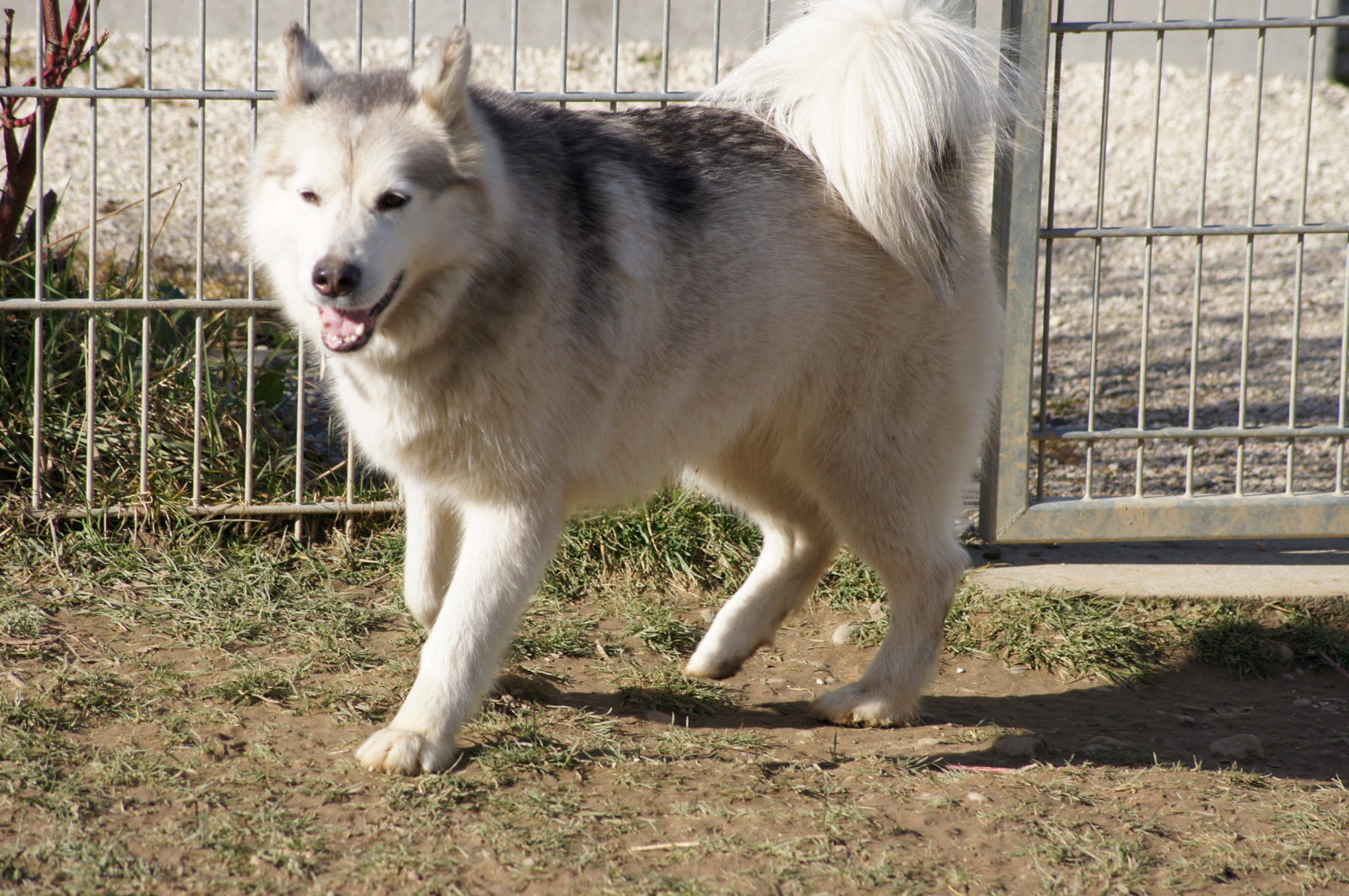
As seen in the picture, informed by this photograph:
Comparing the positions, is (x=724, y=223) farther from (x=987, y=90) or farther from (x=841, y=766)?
(x=841, y=766)

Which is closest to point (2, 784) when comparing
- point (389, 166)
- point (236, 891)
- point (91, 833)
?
point (91, 833)

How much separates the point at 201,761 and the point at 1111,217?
8064mm

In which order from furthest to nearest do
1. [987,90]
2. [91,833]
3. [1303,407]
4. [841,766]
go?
[1303,407]
[987,90]
[841,766]
[91,833]

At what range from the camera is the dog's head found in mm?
2660

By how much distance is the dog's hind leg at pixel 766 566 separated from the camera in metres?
3.79

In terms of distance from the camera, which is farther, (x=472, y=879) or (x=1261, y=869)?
(x=1261, y=869)

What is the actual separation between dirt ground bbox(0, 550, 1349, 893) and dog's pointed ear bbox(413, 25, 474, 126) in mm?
1488

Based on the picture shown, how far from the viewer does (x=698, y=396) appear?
3.35 m

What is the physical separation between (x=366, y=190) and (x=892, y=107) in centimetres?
142

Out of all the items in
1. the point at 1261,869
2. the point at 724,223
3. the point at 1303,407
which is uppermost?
the point at 724,223

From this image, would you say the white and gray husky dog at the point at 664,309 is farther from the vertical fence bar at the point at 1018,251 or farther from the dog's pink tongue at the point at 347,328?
the vertical fence bar at the point at 1018,251

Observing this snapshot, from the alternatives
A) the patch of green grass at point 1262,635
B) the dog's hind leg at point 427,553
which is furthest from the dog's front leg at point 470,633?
the patch of green grass at point 1262,635

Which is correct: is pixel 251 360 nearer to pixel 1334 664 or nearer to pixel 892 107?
pixel 892 107

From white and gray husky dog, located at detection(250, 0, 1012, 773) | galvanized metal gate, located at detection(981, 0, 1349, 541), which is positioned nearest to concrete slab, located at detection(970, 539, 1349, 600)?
galvanized metal gate, located at detection(981, 0, 1349, 541)
